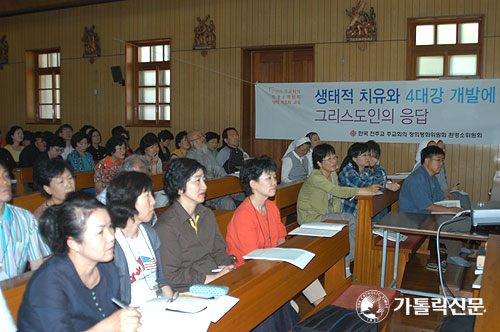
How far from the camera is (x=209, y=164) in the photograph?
18.9 feet

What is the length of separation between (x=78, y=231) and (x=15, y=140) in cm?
657

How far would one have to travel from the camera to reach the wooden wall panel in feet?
22.2

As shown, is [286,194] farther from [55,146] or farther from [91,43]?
[91,43]

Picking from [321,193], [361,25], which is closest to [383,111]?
[361,25]

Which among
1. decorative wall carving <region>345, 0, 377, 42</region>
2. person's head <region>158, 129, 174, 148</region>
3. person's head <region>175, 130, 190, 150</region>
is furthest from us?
person's head <region>158, 129, 174, 148</region>

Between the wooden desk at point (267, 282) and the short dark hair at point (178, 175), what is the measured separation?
0.59 m

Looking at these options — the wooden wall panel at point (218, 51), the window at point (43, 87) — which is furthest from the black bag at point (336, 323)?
the window at point (43, 87)

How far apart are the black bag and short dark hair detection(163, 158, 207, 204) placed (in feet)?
3.06

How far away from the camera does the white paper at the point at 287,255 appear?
2350 millimetres

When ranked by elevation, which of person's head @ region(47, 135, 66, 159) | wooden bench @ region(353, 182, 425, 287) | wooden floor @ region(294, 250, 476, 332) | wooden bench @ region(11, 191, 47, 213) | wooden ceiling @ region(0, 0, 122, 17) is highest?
wooden ceiling @ region(0, 0, 122, 17)

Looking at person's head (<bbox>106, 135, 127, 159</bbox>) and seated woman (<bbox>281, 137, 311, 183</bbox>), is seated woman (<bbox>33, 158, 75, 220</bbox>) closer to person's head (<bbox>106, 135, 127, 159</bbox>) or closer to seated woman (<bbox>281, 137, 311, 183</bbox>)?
person's head (<bbox>106, 135, 127, 159</bbox>)

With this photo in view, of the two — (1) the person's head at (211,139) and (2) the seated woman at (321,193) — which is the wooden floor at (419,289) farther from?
(1) the person's head at (211,139)

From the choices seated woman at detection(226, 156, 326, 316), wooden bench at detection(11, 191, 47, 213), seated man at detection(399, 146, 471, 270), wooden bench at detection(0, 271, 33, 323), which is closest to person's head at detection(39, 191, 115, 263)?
wooden bench at detection(0, 271, 33, 323)

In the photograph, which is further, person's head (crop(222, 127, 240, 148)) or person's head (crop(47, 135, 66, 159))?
person's head (crop(222, 127, 240, 148))
